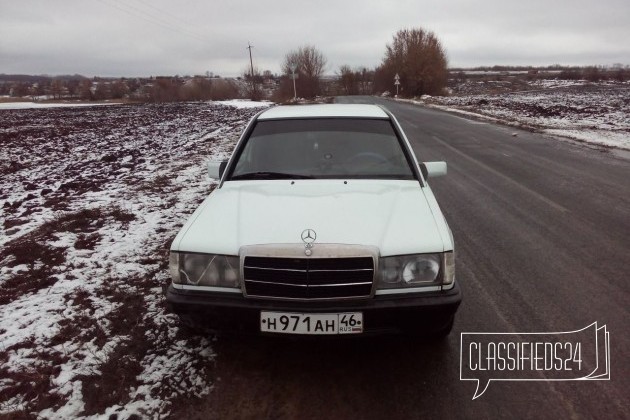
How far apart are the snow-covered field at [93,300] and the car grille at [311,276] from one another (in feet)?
2.66

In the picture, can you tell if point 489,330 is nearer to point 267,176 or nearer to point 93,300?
point 267,176

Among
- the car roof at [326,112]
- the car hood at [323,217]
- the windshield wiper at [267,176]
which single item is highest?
the car roof at [326,112]

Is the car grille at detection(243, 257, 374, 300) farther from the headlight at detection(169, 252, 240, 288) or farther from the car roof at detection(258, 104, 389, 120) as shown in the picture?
the car roof at detection(258, 104, 389, 120)

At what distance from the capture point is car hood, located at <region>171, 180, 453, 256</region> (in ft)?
8.09

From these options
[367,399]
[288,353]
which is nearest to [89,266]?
[288,353]

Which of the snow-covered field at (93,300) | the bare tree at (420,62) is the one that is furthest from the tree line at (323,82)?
the snow-covered field at (93,300)

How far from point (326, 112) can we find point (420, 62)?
53601 mm

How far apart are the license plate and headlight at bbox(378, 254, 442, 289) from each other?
0.27 m

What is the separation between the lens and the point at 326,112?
4.10 metres

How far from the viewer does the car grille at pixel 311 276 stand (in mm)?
2357

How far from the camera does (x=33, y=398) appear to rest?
8.27ft

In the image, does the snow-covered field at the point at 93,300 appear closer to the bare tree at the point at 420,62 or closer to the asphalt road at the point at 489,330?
the asphalt road at the point at 489,330

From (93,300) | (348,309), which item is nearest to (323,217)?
(348,309)

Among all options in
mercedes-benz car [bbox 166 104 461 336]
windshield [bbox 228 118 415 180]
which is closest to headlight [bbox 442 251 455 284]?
mercedes-benz car [bbox 166 104 461 336]
